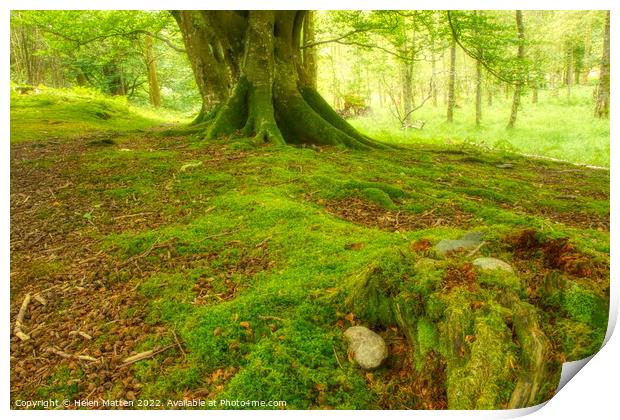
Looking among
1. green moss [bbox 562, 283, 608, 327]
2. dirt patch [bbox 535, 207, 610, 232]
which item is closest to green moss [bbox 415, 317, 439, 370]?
green moss [bbox 562, 283, 608, 327]

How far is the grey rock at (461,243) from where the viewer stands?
211 cm

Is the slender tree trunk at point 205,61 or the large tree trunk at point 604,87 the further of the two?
the slender tree trunk at point 205,61

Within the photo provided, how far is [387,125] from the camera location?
525cm

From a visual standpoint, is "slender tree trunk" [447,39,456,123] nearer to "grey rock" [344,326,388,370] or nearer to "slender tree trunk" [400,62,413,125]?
"slender tree trunk" [400,62,413,125]

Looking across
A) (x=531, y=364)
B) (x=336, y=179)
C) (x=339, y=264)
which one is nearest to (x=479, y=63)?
(x=336, y=179)

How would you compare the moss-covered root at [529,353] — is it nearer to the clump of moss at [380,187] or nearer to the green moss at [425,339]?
the green moss at [425,339]

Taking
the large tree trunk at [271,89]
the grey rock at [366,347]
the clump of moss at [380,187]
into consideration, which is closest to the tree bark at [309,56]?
the large tree trunk at [271,89]

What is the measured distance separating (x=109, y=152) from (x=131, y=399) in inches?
116

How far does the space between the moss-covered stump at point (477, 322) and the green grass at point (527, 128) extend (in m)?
1.75

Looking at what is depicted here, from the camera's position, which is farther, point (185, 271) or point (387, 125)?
point (387, 125)

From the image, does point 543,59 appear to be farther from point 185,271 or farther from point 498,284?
point 185,271

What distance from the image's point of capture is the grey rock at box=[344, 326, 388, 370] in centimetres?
174

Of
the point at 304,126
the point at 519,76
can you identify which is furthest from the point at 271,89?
the point at 519,76

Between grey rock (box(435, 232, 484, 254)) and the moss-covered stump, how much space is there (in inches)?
7.3
